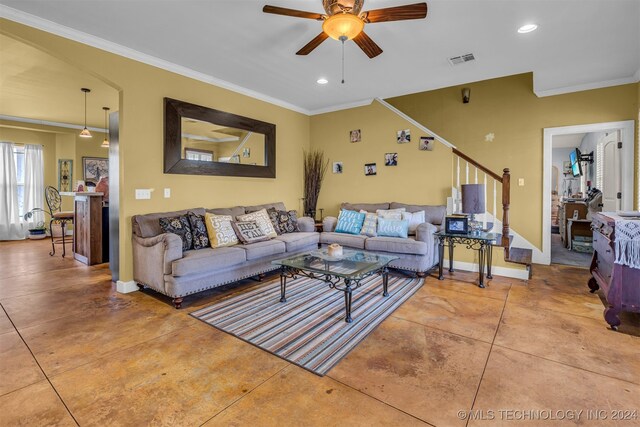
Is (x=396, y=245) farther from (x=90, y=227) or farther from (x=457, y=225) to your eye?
(x=90, y=227)

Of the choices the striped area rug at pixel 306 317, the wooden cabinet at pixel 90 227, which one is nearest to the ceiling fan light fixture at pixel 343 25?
the striped area rug at pixel 306 317

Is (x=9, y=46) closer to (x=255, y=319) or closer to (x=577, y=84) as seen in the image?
(x=255, y=319)

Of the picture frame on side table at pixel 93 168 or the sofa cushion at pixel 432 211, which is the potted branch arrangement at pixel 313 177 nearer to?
the sofa cushion at pixel 432 211

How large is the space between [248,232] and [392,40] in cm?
277

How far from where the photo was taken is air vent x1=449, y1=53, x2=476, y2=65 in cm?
361

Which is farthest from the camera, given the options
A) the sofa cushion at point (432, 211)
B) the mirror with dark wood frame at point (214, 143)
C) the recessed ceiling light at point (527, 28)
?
the sofa cushion at point (432, 211)

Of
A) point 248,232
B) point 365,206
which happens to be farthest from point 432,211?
point 248,232

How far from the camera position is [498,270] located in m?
4.22

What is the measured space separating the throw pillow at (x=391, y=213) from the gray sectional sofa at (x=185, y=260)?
1472 millimetres

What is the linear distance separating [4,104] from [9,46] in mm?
3164

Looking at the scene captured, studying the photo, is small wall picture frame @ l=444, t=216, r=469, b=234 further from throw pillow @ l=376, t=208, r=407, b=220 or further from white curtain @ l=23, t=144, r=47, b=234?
white curtain @ l=23, t=144, r=47, b=234

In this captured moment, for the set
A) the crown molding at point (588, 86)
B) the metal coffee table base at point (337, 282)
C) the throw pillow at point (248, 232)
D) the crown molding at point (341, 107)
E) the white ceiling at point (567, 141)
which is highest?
the crown molding at point (341, 107)

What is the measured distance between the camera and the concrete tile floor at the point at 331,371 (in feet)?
5.33

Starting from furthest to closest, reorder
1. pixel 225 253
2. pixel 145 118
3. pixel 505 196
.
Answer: pixel 505 196
pixel 145 118
pixel 225 253
